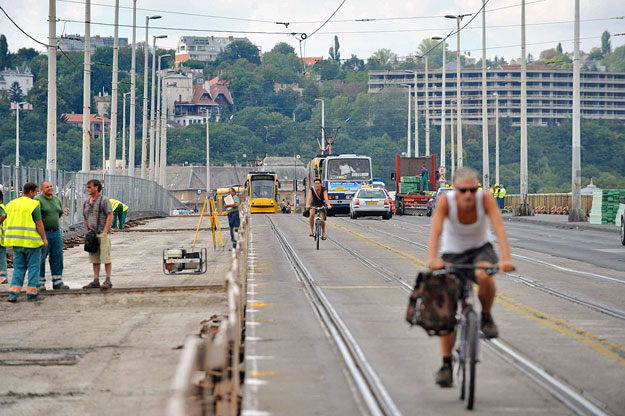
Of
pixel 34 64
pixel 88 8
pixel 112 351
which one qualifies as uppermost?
pixel 34 64

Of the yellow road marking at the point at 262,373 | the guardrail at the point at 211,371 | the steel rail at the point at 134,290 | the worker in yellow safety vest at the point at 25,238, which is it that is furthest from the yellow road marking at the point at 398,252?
the guardrail at the point at 211,371

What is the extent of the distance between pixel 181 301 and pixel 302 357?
704 cm

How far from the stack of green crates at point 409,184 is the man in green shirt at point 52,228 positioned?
45.8 m

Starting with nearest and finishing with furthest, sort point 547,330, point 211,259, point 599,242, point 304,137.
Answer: point 547,330, point 211,259, point 599,242, point 304,137

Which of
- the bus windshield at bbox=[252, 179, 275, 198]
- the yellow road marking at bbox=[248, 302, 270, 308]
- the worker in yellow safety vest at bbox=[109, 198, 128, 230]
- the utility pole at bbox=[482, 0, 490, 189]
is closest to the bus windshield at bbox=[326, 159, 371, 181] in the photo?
the utility pole at bbox=[482, 0, 490, 189]

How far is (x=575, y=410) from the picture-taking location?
323 inches

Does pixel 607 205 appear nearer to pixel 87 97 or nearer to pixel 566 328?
pixel 87 97

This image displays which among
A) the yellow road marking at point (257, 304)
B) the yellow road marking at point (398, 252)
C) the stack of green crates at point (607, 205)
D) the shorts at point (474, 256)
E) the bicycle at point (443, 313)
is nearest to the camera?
the bicycle at point (443, 313)

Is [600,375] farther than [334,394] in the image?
Yes

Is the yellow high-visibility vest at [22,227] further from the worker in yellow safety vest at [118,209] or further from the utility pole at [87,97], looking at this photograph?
the utility pole at [87,97]

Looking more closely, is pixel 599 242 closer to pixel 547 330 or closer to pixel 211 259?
pixel 211 259

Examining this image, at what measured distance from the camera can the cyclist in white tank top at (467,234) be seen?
830cm

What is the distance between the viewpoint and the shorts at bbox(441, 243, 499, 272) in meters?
8.40

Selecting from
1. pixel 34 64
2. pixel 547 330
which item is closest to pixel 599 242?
pixel 547 330
